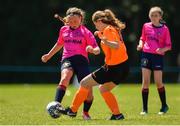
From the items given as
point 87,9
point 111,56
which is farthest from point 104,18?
point 87,9

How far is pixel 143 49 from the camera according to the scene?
12781 mm

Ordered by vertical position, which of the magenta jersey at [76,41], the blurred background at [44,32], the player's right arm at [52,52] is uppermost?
the magenta jersey at [76,41]

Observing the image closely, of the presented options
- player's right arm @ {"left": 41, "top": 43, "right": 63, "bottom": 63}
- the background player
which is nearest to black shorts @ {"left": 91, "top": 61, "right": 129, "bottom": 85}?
player's right arm @ {"left": 41, "top": 43, "right": 63, "bottom": 63}

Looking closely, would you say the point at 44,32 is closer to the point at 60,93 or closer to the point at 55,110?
the point at 60,93

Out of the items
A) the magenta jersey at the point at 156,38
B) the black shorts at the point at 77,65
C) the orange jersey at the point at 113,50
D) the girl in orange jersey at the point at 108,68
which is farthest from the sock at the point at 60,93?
the magenta jersey at the point at 156,38

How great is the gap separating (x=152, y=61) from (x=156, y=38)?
0.44m

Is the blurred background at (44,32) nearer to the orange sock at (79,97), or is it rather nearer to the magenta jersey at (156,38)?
the magenta jersey at (156,38)

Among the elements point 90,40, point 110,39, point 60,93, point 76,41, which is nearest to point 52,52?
point 76,41

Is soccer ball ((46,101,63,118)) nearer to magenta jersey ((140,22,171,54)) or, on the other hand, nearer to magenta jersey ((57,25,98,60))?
magenta jersey ((57,25,98,60))

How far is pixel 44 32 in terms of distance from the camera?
3803cm

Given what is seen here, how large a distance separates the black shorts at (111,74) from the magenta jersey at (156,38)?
2.06 metres

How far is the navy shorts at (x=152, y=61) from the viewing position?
1263 cm

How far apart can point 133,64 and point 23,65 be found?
6217mm

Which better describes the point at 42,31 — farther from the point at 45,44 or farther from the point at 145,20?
the point at 145,20
